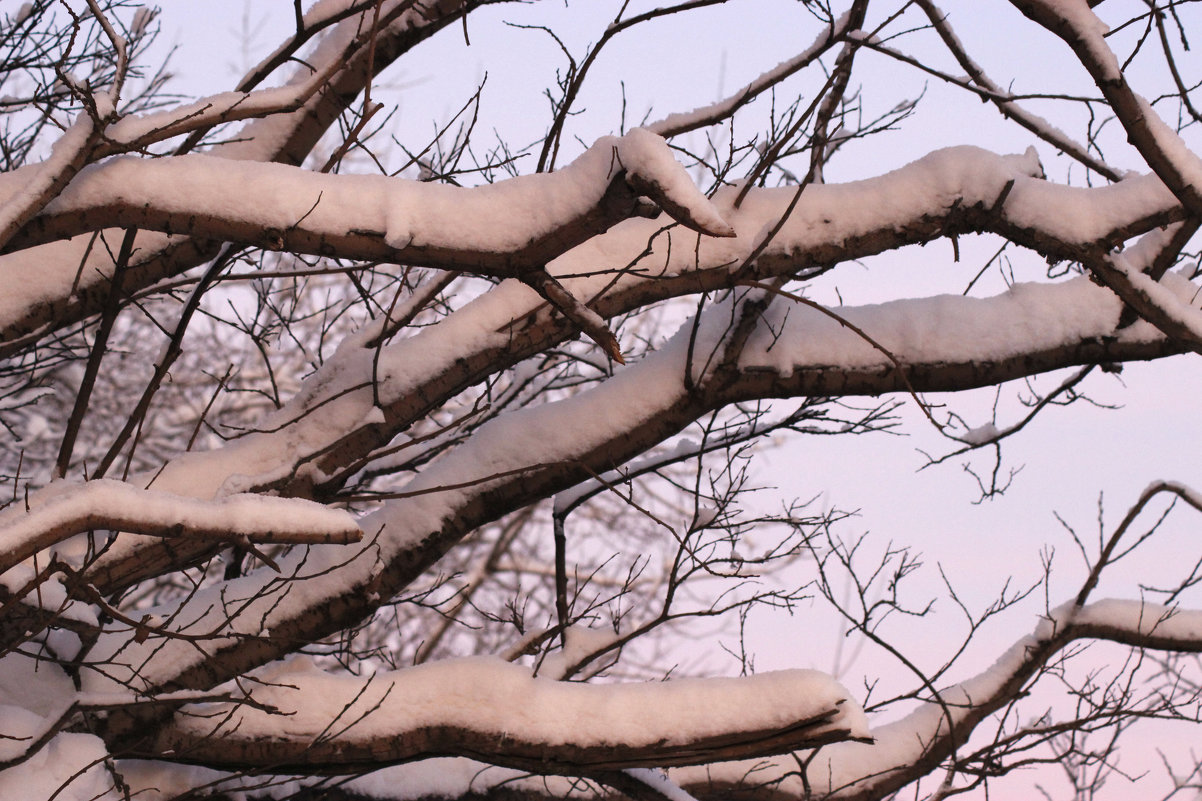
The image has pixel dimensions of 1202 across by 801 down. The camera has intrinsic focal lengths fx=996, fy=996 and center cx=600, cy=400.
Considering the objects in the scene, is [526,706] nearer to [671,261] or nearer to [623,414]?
[623,414]

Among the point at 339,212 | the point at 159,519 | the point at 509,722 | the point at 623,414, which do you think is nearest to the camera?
the point at 159,519

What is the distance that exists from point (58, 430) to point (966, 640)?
9.10 metres

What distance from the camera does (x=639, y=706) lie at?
3379 millimetres

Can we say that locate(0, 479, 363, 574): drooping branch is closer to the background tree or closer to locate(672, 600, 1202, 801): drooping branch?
the background tree

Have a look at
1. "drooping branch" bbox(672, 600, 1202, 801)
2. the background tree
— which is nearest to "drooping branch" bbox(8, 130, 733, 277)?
the background tree

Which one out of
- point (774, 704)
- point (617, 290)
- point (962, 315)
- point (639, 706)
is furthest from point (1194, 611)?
point (617, 290)

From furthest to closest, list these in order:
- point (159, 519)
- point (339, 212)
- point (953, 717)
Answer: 1. point (953, 717)
2. point (339, 212)
3. point (159, 519)

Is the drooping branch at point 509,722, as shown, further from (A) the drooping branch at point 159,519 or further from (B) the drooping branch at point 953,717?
(A) the drooping branch at point 159,519

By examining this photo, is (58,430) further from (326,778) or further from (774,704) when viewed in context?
(774,704)

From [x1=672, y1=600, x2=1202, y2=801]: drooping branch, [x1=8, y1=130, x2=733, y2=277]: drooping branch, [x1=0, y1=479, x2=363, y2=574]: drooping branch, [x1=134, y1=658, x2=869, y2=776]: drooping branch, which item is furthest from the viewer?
[x1=672, y1=600, x2=1202, y2=801]: drooping branch

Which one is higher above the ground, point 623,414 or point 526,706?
point 623,414

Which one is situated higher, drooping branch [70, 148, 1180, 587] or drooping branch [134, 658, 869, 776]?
drooping branch [70, 148, 1180, 587]

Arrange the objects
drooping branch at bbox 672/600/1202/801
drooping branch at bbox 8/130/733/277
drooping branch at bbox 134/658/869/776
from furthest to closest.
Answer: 1. drooping branch at bbox 672/600/1202/801
2. drooping branch at bbox 134/658/869/776
3. drooping branch at bbox 8/130/733/277

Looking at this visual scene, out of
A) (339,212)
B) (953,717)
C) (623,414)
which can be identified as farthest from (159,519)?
(953,717)
